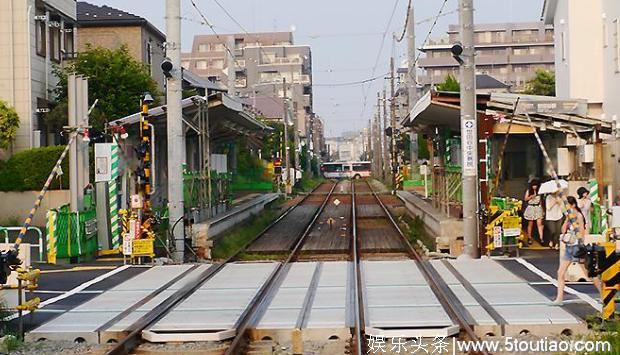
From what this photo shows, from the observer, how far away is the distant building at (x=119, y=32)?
4281 cm

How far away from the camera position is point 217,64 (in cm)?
10919

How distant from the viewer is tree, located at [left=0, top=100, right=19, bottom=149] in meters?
27.5

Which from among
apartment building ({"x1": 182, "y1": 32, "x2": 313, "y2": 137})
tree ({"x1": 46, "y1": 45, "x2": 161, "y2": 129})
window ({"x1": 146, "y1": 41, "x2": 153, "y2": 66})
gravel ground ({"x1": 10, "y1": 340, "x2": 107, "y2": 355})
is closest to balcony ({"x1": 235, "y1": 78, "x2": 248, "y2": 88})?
apartment building ({"x1": 182, "y1": 32, "x2": 313, "y2": 137})

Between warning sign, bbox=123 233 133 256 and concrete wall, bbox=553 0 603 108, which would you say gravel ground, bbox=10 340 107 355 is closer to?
warning sign, bbox=123 233 133 256

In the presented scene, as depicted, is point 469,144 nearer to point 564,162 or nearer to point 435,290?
point 564,162

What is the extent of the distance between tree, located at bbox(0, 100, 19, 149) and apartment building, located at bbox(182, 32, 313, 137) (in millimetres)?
75042

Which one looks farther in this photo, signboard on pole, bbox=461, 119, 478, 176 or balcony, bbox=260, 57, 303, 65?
balcony, bbox=260, 57, 303, 65

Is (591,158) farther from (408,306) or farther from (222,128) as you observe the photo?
(222,128)

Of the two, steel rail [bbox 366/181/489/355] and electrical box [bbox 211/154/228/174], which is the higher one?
electrical box [bbox 211/154/228/174]

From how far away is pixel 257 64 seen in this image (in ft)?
352

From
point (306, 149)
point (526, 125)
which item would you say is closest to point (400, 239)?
point (526, 125)

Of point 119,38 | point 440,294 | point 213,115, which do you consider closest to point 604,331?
point 440,294

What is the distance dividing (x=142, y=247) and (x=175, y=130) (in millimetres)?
2395

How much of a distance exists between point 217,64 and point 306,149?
23.6 m
